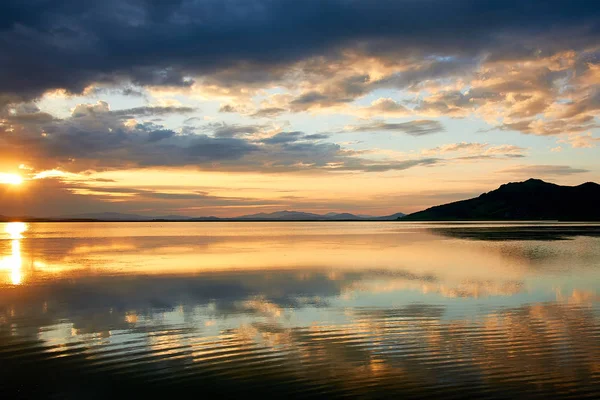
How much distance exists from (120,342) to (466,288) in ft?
65.5

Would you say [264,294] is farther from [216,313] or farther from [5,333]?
[5,333]

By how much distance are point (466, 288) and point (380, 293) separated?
568 centimetres

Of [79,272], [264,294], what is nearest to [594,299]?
[264,294]

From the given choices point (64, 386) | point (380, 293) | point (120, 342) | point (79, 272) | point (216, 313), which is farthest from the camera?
point (79, 272)

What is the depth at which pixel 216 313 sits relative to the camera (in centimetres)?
2131

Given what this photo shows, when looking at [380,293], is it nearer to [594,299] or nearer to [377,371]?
[594,299]

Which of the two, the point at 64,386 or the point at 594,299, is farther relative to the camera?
the point at 594,299

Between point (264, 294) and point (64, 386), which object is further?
point (264, 294)

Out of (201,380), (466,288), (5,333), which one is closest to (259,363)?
(201,380)

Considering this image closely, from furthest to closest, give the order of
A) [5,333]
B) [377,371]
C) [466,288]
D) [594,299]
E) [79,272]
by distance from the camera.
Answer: [79,272]
[466,288]
[594,299]
[5,333]
[377,371]

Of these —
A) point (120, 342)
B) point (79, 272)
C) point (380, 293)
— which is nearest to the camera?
point (120, 342)

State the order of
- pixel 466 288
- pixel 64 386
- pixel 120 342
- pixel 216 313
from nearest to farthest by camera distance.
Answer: pixel 64 386 < pixel 120 342 < pixel 216 313 < pixel 466 288

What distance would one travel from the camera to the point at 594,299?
2419 cm

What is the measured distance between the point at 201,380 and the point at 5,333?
33.3 feet
